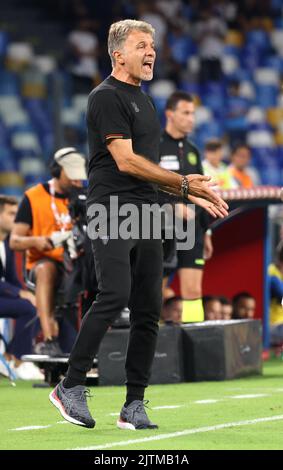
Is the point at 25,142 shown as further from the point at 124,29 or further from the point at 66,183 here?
the point at 124,29

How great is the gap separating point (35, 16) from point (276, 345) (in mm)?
9268

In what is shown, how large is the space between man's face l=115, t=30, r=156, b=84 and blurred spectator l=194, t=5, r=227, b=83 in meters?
16.0

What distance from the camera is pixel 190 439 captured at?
237 inches

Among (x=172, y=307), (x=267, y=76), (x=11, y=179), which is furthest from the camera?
(x=267, y=76)

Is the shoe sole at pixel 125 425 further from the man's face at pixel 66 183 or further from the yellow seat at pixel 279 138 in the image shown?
the yellow seat at pixel 279 138

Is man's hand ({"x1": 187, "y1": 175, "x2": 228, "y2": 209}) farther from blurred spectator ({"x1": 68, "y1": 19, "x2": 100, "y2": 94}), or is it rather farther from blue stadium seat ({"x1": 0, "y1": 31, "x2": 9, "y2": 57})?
blurred spectator ({"x1": 68, "y1": 19, "x2": 100, "y2": 94})

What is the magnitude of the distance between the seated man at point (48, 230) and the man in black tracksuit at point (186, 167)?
34.9 inches

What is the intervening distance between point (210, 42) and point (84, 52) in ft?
12.5

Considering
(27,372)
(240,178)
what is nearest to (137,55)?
(27,372)

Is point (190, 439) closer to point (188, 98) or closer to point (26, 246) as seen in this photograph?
point (26, 246)

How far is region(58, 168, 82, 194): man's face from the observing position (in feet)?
33.2

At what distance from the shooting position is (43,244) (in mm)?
10023

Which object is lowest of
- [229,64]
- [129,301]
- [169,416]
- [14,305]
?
[169,416]

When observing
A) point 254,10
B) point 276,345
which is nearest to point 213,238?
point 276,345
